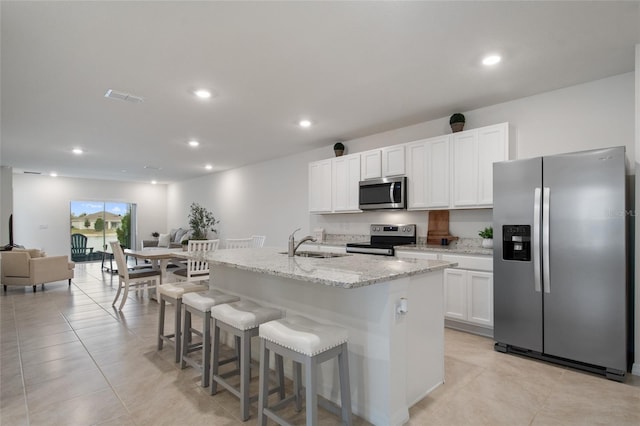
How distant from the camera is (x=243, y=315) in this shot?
2.06 metres

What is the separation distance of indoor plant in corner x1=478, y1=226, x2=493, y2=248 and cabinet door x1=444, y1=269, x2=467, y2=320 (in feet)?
1.29

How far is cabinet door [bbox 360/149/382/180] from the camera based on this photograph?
178 inches

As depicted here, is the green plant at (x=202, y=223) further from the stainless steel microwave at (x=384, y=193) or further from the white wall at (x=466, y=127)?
the stainless steel microwave at (x=384, y=193)

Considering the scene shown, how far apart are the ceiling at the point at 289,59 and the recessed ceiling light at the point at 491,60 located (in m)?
0.05

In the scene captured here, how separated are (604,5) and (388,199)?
267cm

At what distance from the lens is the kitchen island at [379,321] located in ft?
5.98

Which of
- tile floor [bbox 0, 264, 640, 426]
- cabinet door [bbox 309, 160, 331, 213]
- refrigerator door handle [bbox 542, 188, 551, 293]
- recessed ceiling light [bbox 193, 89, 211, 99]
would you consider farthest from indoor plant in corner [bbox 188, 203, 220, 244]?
refrigerator door handle [bbox 542, 188, 551, 293]

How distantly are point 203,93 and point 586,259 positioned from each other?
3.80 m

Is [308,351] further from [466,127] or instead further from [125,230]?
[125,230]

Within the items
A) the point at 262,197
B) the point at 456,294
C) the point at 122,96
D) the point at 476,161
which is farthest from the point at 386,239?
the point at 122,96

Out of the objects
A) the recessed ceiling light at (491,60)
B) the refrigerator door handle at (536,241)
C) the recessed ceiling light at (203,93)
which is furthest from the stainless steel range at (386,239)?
the recessed ceiling light at (203,93)

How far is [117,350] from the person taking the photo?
304 centimetres

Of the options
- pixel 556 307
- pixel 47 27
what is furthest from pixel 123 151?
pixel 556 307

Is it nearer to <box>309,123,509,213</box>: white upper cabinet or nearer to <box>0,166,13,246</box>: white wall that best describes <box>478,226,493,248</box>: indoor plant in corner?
→ <box>309,123,509,213</box>: white upper cabinet
